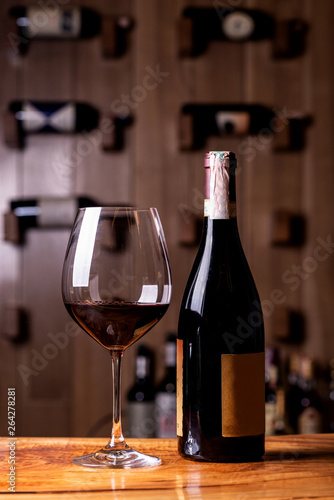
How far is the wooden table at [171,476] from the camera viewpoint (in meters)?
0.51

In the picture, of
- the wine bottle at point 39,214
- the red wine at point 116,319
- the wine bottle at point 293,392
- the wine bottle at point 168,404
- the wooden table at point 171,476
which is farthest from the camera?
the wine bottle at point 39,214

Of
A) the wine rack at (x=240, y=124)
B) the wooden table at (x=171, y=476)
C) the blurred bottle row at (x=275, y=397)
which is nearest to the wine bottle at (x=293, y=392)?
the blurred bottle row at (x=275, y=397)

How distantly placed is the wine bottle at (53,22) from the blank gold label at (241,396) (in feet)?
5.66

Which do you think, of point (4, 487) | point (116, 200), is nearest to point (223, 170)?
point (4, 487)

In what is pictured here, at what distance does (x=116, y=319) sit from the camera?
615mm

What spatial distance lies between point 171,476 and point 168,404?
4.37 feet

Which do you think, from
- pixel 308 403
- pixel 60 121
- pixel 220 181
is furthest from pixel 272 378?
pixel 220 181

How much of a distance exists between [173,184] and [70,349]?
0.63m

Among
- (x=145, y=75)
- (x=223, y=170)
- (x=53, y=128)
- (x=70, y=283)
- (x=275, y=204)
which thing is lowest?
(x=70, y=283)

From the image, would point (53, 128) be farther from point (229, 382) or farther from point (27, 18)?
point (229, 382)

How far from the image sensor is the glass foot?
0.58m

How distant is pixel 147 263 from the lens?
2.01ft

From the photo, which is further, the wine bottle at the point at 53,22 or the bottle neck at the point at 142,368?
the wine bottle at the point at 53,22

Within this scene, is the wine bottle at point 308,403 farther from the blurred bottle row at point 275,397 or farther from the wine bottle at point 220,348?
the wine bottle at point 220,348
